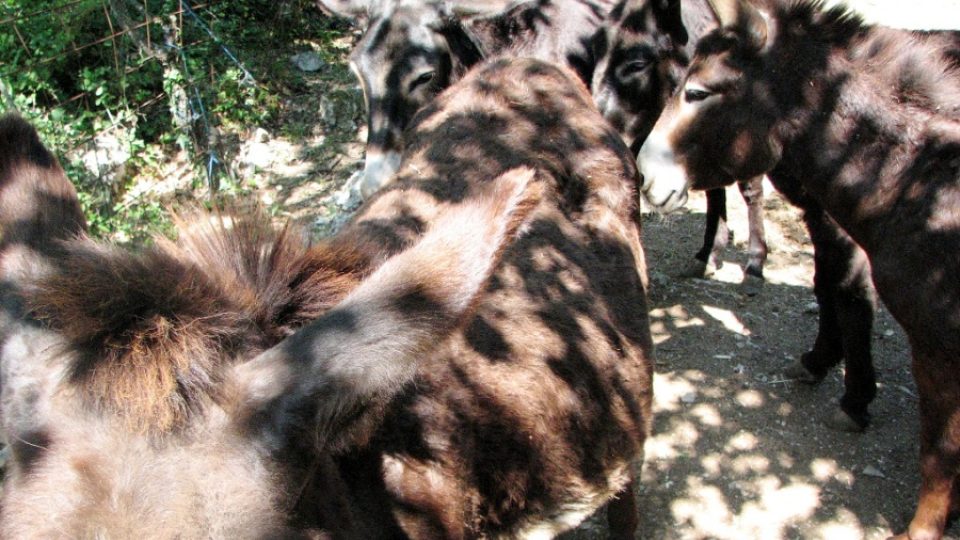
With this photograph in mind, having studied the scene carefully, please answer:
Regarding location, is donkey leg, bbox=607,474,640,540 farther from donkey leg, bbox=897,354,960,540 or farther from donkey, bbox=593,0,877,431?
donkey, bbox=593,0,877,431

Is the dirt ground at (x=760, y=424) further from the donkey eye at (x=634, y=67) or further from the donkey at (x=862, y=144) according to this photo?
the donkey eye at (x=634, y=67)

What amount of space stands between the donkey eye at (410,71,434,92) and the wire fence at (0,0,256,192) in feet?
8.63

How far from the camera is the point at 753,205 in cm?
624

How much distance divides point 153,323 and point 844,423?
4.23 meters

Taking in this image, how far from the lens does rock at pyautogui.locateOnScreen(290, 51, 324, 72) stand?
9742mm

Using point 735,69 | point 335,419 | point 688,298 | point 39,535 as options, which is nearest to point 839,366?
point 688,298

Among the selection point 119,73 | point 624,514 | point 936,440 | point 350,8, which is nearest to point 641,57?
point 350,8

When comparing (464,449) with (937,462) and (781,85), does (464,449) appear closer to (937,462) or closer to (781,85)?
(937,462)

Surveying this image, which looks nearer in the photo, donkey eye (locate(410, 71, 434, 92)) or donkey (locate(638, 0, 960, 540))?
donkey (locate(638, 0, 960, 540))

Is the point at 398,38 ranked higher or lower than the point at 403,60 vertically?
higher

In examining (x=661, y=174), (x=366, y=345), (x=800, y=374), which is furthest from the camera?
(x=800, y=374)

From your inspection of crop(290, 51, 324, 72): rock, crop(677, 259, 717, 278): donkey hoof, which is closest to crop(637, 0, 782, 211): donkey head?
crop(677, 259, 717, 278): donkey hoof

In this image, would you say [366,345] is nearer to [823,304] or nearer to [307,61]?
[823,304]

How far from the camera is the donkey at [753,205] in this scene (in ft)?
14.5
